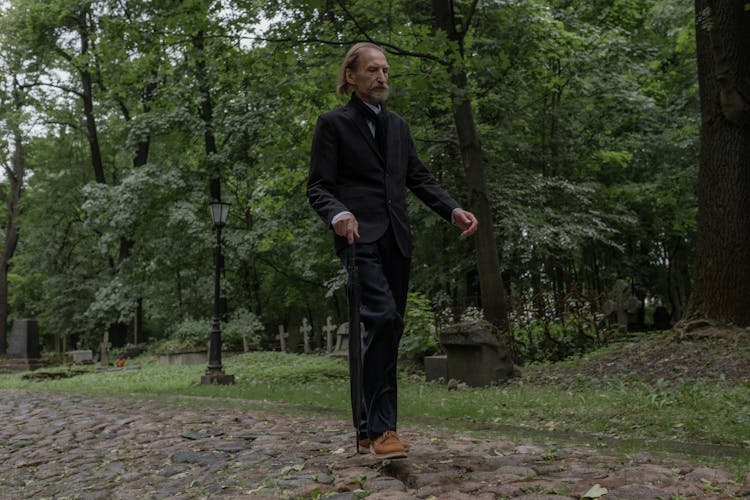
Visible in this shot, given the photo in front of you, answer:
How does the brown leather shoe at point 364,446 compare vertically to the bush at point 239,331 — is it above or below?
below

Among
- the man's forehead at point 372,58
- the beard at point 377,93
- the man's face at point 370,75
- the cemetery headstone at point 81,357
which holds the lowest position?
the cemetery headstone at point 81,357

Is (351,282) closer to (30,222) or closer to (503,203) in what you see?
(503,203)

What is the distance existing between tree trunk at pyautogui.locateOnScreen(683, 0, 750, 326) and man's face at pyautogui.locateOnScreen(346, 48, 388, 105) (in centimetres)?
746

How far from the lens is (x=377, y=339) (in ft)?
12.4

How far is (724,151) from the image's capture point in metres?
10.3

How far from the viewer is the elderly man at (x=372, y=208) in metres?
3.77

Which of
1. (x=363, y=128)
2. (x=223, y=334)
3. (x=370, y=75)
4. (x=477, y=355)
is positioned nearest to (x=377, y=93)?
(x=370, y=75)

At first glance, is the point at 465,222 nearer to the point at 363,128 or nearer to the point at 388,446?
the point at 363,128

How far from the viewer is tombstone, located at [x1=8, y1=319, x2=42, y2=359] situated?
84.8ft

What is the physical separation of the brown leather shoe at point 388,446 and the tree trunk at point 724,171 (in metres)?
7.84

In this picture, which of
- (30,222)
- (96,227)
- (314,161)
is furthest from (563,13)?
(30,222)

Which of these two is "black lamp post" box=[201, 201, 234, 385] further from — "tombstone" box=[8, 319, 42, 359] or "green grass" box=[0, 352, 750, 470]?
"tombstone" box=[8, 319, 42, 359]

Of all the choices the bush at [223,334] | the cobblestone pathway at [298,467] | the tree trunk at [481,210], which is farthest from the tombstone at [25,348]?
the cobblestone pathway at [298,467]

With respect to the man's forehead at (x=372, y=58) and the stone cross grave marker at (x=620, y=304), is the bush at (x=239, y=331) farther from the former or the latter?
Answer: the man's forehead at (x=372, y=58)
